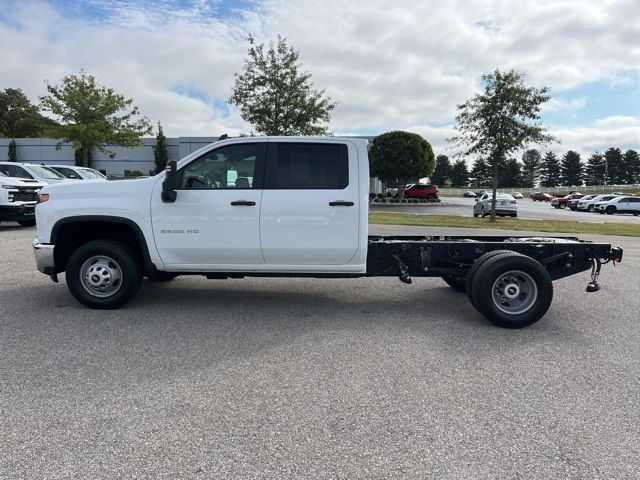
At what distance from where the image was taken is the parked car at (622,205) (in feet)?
124

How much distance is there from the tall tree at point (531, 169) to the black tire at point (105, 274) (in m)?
123

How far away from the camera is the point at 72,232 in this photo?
18.6 ft

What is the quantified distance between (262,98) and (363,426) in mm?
19145

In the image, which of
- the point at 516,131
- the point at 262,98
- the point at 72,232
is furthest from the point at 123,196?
the point at 516,131

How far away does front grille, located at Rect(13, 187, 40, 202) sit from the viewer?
13.2 m

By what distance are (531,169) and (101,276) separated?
418 ft

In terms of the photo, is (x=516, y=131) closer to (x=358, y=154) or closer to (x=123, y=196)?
(x=358, y=154)

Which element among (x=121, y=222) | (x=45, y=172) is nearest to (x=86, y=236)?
(x=121, y=222)

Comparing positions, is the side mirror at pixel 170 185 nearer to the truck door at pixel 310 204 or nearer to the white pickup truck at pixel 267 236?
the white pickup truck at pixel 267 236

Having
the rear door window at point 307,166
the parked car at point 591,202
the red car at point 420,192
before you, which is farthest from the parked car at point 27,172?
the parked car at point 591,202

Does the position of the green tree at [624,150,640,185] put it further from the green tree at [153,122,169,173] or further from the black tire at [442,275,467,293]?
the black tire at [442,275,467,293]

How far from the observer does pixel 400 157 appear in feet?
145

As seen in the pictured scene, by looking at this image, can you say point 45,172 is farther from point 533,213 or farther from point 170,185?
point 533,213

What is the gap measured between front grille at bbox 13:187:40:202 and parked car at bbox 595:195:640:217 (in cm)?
4116
